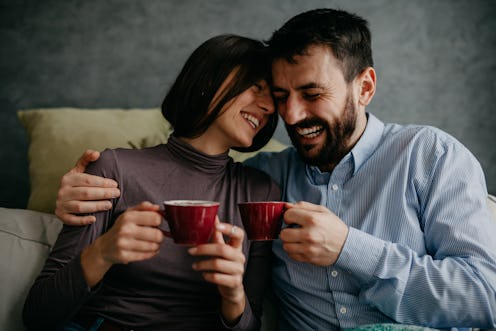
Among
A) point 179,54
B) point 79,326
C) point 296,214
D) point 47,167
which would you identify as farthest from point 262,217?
point 179,54

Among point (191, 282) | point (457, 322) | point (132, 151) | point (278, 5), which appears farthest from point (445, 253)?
point (278, 5)

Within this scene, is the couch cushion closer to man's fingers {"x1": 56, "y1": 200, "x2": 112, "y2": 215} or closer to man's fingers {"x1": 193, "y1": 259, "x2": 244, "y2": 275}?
man's fingers {"x1": 56, "y1": 200, "x2": 112, "y2": 215}

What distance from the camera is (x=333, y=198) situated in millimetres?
1338

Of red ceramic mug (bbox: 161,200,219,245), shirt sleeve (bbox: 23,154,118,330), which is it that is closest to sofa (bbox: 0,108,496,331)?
shirt sleeve (bbox: 23,154,118,330)

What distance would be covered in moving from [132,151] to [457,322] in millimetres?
938

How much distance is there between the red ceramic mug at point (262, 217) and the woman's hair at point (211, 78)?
412 mm

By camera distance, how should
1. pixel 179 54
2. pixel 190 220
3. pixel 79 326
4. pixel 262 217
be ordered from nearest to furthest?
1. pixel 190 220
2. pixel 262 217
3. pixel 79 326
4. pixel 179 54

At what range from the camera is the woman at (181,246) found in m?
0.98

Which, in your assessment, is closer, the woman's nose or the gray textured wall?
the woman's nose

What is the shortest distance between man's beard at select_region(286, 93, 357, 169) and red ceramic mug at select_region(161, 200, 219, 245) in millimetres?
536

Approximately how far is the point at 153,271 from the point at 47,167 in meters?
0.66

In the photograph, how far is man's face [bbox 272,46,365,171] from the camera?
1.36 meters

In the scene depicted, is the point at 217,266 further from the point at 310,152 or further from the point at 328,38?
the point at 328,38

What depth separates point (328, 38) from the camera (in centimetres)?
138
